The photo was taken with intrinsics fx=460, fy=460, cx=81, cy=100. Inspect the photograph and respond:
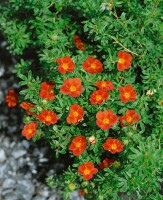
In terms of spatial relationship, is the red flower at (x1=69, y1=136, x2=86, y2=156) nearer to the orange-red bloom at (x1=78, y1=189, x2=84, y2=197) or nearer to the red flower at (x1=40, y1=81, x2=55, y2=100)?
A: the red flower at (x1=40, y1=81, x2=55, y2=100)

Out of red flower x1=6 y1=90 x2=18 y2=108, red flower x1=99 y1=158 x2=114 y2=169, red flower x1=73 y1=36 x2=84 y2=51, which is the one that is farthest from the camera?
red flower x1=6 y1=90 x2=18 y2=108

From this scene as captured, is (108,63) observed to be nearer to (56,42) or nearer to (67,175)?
(56,42)

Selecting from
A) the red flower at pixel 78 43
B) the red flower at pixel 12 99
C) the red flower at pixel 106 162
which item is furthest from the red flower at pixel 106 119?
the red flower at pixel 12 99

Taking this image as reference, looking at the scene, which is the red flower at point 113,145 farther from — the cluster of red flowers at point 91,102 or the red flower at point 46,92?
the red flower at point 46,92

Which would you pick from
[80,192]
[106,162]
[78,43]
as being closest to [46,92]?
[78,43]

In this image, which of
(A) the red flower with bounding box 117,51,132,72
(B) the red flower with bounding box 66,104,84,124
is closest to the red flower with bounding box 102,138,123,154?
(B) the red flower with bounding box 66,104,84,124

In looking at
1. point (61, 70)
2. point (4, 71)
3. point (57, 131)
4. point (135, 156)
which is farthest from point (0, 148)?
point (135, 156)
